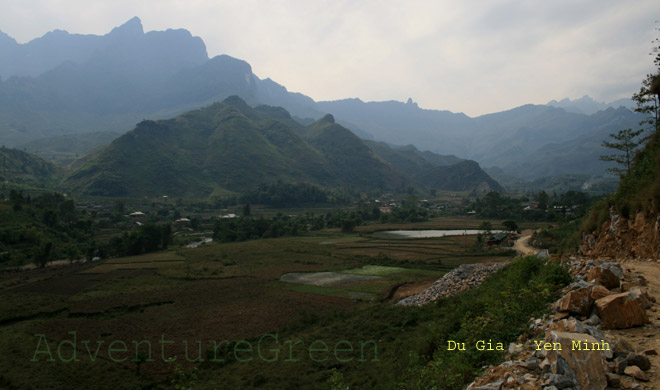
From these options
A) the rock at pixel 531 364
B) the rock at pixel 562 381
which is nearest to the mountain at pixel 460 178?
the rock at pixel 531 364

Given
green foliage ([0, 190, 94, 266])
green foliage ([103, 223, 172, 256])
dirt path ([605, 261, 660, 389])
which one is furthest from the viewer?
green foliage ([103, 223, 172, 256])

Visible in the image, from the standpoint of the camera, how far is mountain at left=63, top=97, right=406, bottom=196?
11881 centimetres

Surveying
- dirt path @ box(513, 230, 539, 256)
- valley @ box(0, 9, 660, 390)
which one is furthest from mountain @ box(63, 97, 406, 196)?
dirt path @ box(513, 230, 539, 256)

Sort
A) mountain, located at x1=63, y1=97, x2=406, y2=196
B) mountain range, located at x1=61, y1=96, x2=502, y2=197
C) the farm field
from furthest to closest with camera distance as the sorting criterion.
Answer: mountain range, located at x1=61, y1=96, x2=502, y2=197, mountain, located at x1=63, y1=97, x2=406, y2=196, the farm field

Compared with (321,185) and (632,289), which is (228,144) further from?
(632,289)

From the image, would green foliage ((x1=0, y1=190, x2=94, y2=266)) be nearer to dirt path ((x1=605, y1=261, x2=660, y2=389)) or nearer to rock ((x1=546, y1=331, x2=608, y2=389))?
rock ((x1=546, y1=331, x2=608, y2=389))

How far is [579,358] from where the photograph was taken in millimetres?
4668

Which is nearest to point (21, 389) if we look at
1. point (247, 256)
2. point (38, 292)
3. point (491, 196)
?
point (38, 292)

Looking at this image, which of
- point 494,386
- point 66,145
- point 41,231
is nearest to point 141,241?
point 41,231

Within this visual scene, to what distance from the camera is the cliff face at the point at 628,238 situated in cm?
1191

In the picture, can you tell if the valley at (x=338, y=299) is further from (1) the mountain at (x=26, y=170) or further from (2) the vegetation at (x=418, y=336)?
(1) the mountain at (x=26, y=170)

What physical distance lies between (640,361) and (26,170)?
→ 151647 mm

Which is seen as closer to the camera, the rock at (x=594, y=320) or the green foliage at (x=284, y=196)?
the rock at (x=594, y=320)

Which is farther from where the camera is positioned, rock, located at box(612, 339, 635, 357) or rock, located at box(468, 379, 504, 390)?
rock, located at box(468, 379, 504, 390)
